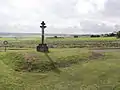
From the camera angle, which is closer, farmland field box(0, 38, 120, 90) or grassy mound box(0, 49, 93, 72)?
farmland field box(0, 38, 120, 90)

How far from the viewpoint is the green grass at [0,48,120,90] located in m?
20.2

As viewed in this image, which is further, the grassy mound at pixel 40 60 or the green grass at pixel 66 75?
the grassy mound at pixel 40 60

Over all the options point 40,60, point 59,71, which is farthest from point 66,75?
point 40,60

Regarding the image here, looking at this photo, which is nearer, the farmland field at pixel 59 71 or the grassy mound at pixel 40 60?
the farmland field at pixel 59 71

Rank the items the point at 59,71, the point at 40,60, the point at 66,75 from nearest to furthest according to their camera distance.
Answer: the point at 66,75
the point at 59,71
the point at 40,60

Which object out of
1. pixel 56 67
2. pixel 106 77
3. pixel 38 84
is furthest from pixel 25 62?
pixel 106 77

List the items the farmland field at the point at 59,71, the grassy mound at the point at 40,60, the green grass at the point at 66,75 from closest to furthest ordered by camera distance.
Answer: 1. the green grass at the point at 66,75
2. the farmland field at the point at 59,71
3. the grassy mound at the point at 40,60

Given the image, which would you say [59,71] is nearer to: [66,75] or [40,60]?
[66,75]

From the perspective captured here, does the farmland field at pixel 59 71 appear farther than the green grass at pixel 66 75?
Yes

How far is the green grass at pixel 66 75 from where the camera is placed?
20188 mm

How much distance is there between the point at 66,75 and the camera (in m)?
23.3

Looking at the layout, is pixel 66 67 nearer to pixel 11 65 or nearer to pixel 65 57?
pixel 65 57

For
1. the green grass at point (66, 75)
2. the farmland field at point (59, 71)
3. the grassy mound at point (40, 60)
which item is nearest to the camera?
the green grass at point (66, 75)

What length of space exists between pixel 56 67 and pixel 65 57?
302cm
